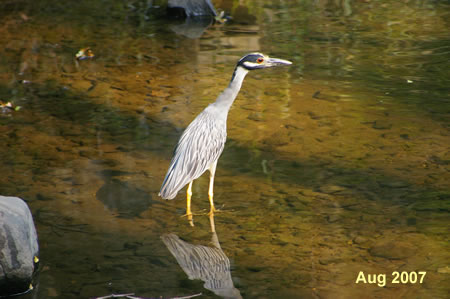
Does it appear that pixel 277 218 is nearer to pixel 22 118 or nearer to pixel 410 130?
pixel 410 130

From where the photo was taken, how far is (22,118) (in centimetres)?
775

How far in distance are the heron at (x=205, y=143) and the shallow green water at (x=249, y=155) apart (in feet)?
1.13

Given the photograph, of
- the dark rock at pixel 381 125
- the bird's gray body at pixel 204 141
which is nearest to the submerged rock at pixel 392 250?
the bird's gray body at pixel 204 141

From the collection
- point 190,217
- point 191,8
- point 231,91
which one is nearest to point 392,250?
point 190,217

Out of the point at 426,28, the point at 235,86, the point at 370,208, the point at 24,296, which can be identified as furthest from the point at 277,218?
the point at 426,28

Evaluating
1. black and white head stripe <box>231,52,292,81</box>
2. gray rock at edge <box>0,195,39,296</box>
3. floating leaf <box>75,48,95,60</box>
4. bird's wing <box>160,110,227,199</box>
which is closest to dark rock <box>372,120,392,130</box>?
black and white head stripe <box>231,52,292,81</box>

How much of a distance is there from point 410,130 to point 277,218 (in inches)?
92.1

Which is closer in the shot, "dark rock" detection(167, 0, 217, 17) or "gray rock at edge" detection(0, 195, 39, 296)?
"gray rock at edge" detection(0, 195, 39, 296)

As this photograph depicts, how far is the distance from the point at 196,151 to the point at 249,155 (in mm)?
1171

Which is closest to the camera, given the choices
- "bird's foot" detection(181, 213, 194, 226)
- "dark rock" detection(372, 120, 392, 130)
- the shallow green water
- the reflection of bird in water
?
the reflection of bird in water

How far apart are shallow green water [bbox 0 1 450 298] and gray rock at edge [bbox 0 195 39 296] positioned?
19 centimetres

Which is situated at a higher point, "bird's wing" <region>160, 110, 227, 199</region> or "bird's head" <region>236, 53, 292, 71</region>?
"bird's head" <region>236, 53, 292, 71</region>

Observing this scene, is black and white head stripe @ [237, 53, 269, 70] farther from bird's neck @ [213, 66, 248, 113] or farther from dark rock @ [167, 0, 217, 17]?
dark rock @ [167, 0, 217, 17]

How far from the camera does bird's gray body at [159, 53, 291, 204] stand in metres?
5.53
